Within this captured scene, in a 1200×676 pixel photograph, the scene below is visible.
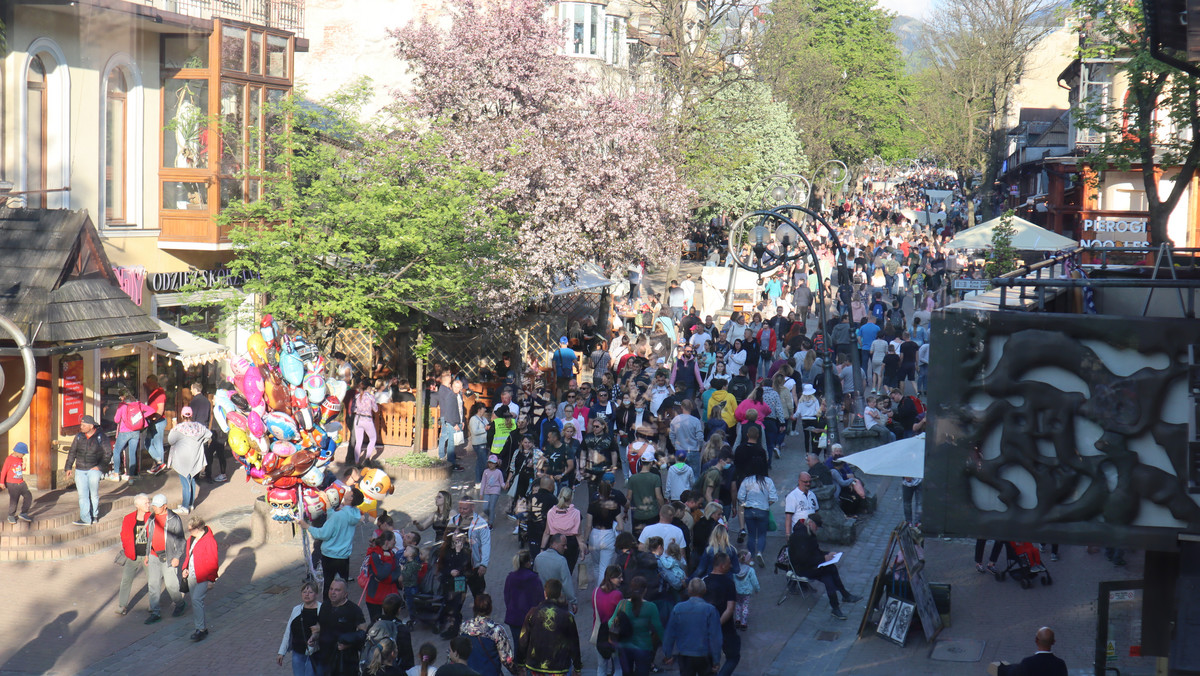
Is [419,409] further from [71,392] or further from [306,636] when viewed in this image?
[306,636]

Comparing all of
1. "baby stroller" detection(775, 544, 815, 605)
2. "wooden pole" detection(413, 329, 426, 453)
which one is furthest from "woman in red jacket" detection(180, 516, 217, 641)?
"wooden pole" detection(413, 329, 426, 453)

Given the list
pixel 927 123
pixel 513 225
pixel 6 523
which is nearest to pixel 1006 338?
pixel 6 523

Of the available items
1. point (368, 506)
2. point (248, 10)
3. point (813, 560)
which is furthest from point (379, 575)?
point (248, 10)

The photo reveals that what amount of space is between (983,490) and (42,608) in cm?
1079

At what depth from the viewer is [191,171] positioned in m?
21.4

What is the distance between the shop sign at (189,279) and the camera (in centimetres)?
2072

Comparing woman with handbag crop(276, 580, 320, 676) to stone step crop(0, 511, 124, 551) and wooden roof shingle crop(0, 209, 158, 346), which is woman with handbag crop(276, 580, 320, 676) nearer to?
stone step crop(0, 511, 124, 551)

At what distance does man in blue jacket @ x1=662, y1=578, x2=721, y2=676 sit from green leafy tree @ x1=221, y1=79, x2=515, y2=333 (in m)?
9.70

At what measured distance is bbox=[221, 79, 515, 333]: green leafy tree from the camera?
61.9ft

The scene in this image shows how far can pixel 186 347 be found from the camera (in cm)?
1997

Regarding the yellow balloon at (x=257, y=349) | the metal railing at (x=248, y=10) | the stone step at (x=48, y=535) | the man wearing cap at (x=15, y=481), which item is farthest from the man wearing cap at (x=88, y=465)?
the metal railing at (x=248, y=10)

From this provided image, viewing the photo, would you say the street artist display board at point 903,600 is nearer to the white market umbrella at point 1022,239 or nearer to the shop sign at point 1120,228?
the white market umbrella at point 1022,239

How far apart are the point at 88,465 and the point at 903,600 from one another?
35.9 feet

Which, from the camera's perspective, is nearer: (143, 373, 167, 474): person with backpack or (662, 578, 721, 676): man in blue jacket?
(662, 578, 721, 676): man in blue jacket
